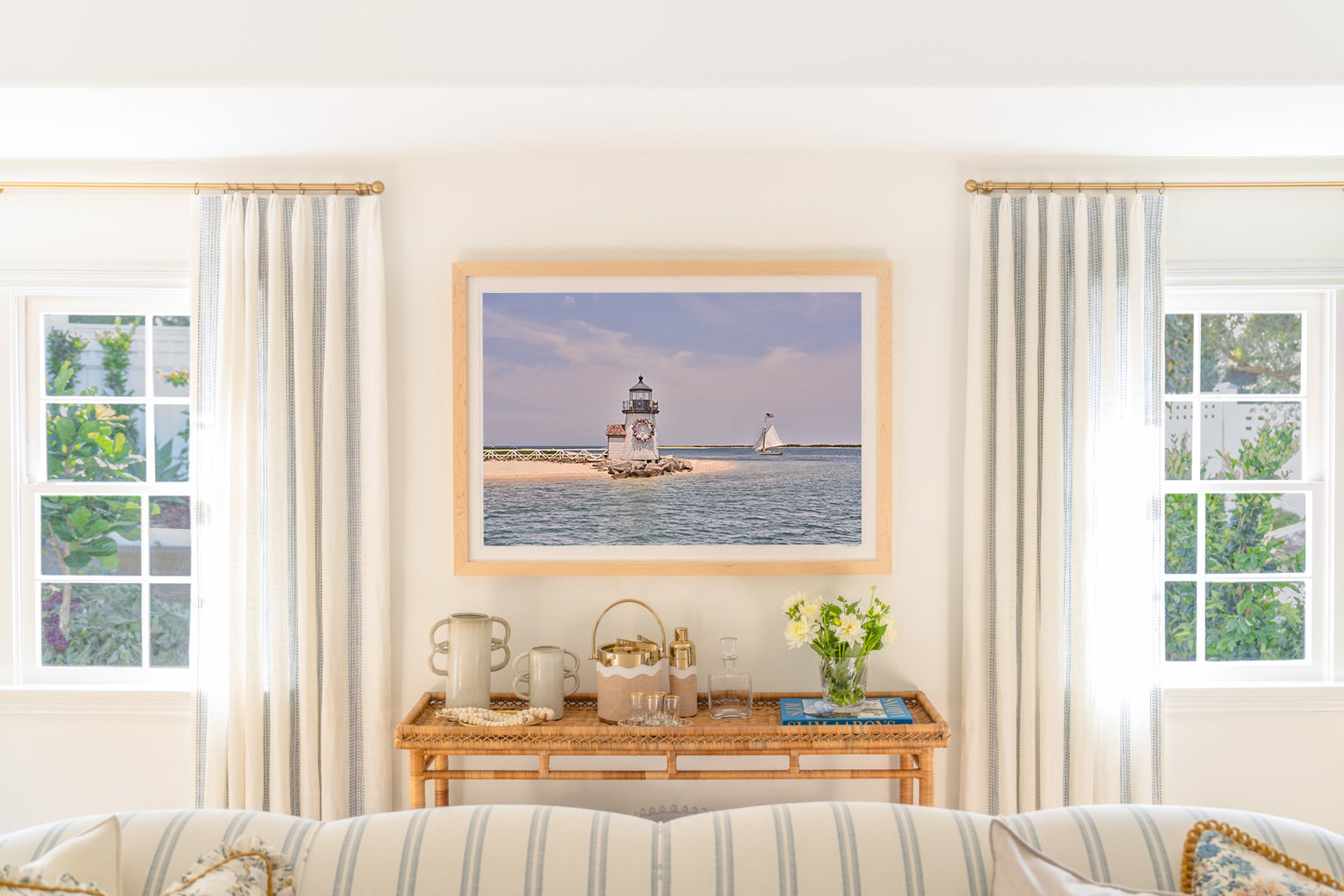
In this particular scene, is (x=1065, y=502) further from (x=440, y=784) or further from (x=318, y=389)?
(x=318, y=389)

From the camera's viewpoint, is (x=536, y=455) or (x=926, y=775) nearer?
(x=926, y=775)

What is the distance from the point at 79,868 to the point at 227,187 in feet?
6.46

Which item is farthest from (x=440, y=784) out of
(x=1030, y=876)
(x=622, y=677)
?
(x=1030, y=876)

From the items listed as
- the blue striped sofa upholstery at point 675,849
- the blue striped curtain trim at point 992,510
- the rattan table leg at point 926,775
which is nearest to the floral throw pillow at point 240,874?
the blue striped sofa upholstery at point 675,849

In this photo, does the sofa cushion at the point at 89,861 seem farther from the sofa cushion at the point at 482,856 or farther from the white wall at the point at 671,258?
the white wall at the point at 671,258

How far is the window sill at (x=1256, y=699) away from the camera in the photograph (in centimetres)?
256

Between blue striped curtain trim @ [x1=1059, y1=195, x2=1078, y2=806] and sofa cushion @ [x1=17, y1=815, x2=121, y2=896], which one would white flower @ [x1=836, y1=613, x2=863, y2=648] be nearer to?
blue striped curtain trim @ [x1=1059, y1=195, x2=1078, y2=806]

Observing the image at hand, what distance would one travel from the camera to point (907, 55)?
1.91 m

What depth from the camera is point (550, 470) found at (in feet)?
8.40

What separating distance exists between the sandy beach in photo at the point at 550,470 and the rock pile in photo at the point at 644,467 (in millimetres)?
15

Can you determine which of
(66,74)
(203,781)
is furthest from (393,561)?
(66,74)

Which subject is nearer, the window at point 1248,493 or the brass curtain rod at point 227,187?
the brass curtain rod at point 227,187

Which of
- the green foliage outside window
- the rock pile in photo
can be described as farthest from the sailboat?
the green foliage outside window

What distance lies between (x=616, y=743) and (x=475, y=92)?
66.5 inches
